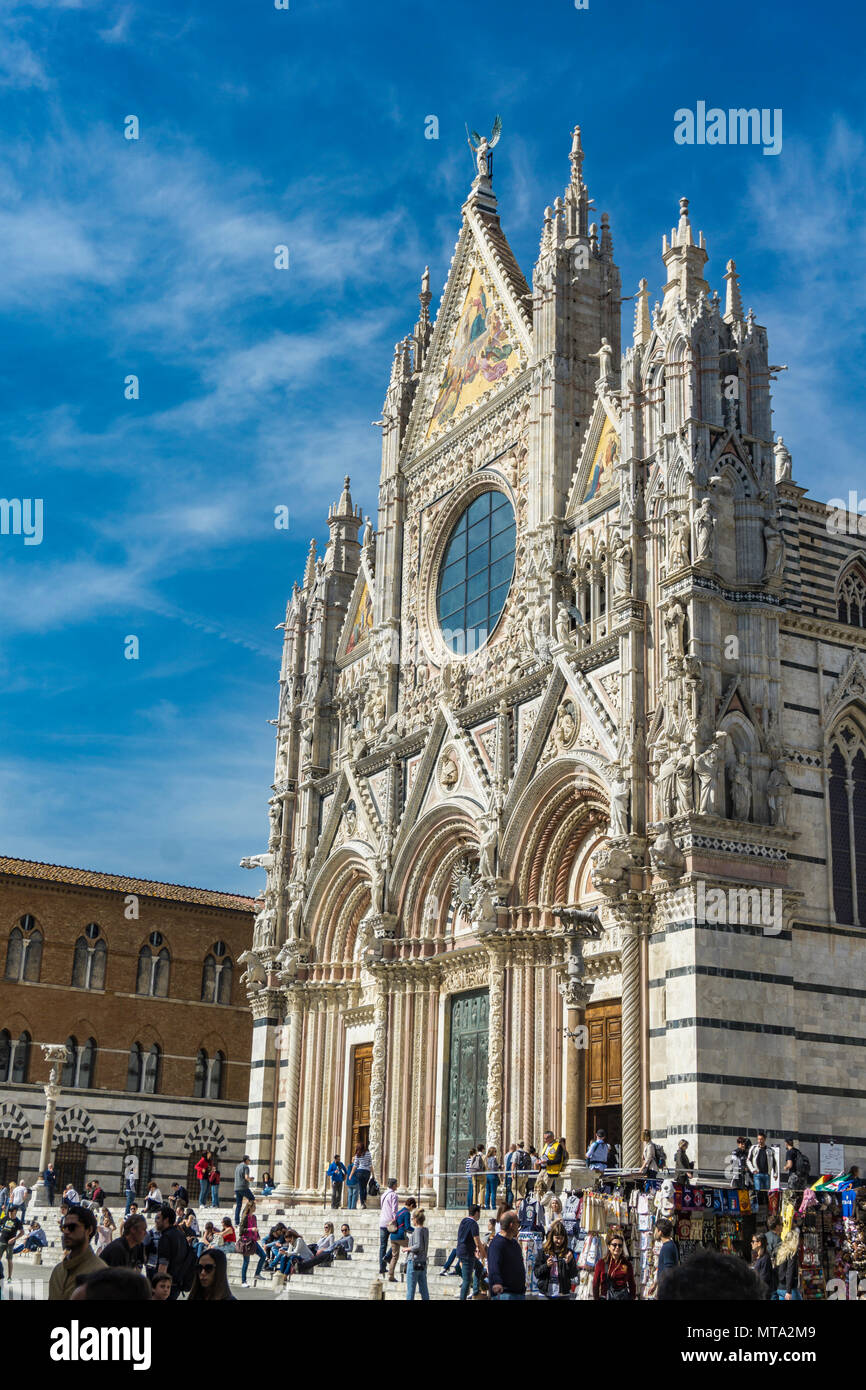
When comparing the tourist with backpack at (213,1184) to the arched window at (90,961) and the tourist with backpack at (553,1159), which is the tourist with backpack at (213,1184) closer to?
the tourist with backpack at (553,1159)

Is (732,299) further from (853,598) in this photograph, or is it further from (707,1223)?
(707,1223)

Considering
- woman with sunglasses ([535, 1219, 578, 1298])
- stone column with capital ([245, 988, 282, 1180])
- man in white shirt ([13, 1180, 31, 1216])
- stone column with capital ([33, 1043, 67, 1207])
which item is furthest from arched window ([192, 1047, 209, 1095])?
woman with sunglasses ([535, 1219, 578, 1298])

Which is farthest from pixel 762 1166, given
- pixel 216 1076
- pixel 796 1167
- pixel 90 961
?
pixel 216 1076

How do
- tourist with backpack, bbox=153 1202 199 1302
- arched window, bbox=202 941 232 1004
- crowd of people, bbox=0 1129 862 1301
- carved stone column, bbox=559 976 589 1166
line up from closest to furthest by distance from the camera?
crowd of people, bbox=0 1129 862 1301 < tourist with backpack, bbox=153 1202 199 1302 < carved stone column, bbox=559 976 589 1166 < arched window, bbox=202 941 232 1004

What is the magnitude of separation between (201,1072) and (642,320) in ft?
90.9

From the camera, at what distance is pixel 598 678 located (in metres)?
24.0

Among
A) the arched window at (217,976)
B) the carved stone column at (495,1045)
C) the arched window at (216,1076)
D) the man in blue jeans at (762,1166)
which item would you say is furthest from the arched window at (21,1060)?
the man in blue jeans at (762,1166)

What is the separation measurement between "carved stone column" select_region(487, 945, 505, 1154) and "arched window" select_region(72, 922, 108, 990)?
19923 mm

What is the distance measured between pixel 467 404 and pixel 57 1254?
62.8 ft

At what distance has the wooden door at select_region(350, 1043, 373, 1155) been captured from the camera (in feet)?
98.7

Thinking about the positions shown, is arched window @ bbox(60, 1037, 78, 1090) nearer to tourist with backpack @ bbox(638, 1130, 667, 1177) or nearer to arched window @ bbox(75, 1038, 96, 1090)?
arched window @ bbox(75, 1038, 96, 1090)

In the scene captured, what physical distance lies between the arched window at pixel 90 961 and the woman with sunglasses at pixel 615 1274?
97.7ft

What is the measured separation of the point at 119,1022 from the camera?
42.2 m
